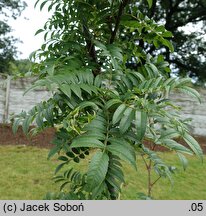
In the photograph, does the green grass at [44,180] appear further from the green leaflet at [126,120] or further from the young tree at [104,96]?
the green leaflet at [126,120]

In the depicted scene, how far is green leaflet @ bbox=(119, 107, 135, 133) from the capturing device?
957mm

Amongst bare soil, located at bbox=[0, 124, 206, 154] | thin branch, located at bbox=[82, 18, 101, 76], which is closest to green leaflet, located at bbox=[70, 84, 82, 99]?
thin branch, located at bbox=[82, 18, 101, 76]

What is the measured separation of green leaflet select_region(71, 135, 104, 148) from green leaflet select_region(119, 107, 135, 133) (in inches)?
2.8

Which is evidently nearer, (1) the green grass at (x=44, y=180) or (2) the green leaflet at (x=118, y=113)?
(2) the green leaflet at (x=118, y=113)

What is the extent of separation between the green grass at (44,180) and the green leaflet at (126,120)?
2.28 metres

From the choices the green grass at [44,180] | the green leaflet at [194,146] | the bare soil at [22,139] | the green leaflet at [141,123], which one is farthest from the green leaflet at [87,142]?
the bare soil at [22,139]

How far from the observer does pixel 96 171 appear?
0.88 metres

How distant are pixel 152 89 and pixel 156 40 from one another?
0.33 meters

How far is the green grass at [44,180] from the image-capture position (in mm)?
3561

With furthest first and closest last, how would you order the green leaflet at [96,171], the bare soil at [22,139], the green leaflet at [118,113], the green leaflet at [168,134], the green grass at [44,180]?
the bare soil at [22,139]
the green grass at [44,180]
the green leaflet at [168,134]
the green leaflet at [118,113]
the green leaflet at [96,171]


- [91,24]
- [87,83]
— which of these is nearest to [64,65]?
[87,83]

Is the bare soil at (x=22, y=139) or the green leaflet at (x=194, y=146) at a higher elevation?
the green leaflet at (x=194, y=146)

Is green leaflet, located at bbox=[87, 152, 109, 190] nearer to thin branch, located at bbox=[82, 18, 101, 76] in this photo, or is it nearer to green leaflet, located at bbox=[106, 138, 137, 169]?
green leaflet, located at bbox=[106, 138, 137, 169]

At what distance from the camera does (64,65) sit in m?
1.17
